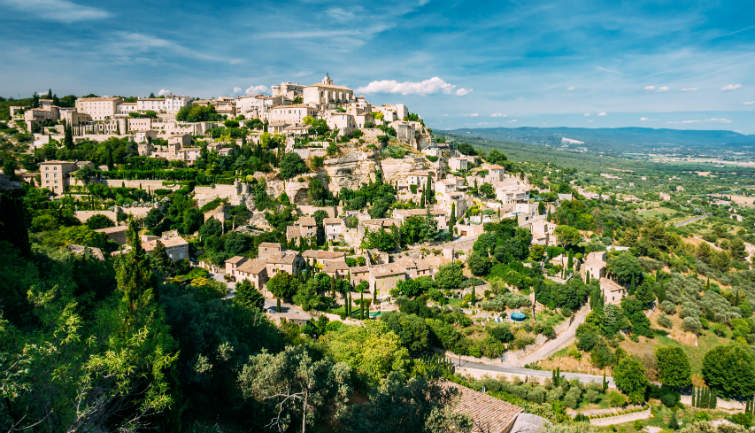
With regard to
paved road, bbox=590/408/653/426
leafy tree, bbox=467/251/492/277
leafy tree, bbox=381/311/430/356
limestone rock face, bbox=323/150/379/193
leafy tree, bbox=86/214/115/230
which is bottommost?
paved road, bbox=590/408/653/426

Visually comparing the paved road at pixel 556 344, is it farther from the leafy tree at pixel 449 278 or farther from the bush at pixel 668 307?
the bush at pixel 668 307

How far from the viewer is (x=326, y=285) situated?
30.5 m

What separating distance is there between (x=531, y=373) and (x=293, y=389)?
18344 millimetres

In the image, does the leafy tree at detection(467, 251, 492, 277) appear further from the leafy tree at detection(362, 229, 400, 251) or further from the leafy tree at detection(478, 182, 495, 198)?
the leafy tree at detection(478, 182, 495, 198)

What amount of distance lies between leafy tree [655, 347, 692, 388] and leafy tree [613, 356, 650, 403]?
1.75 meters

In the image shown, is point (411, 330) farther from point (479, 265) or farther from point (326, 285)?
point (479, 265)

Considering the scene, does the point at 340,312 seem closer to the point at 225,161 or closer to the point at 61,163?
the point at 225,161

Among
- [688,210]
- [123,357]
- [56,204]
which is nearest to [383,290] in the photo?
[123,357]

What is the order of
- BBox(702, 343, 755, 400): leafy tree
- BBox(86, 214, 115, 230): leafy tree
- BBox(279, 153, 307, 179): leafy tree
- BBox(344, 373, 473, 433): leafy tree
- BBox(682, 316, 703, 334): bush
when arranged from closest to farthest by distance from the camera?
BBox(344, 373, 473, 433): leafy tree → BBox(702, 343, 755, 400): leafy tree → BBox(682, 316, 703, 334): bush → BBox(86, 214, 115, 230): leafy tree → BBox(279, 153, 307, 179): leafy tree

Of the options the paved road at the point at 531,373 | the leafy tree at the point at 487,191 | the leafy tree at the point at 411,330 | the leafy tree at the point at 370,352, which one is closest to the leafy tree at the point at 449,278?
the leafy tree at the point at 411,330

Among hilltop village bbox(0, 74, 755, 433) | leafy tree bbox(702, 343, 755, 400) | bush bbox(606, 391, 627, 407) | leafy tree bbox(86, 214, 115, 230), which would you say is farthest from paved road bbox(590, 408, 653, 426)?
leafy tree bbox(86, 214, 115, 230)

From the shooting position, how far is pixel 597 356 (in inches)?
1055

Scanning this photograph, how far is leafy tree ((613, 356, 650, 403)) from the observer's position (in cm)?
2373

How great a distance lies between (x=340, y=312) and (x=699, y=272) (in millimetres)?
37389
